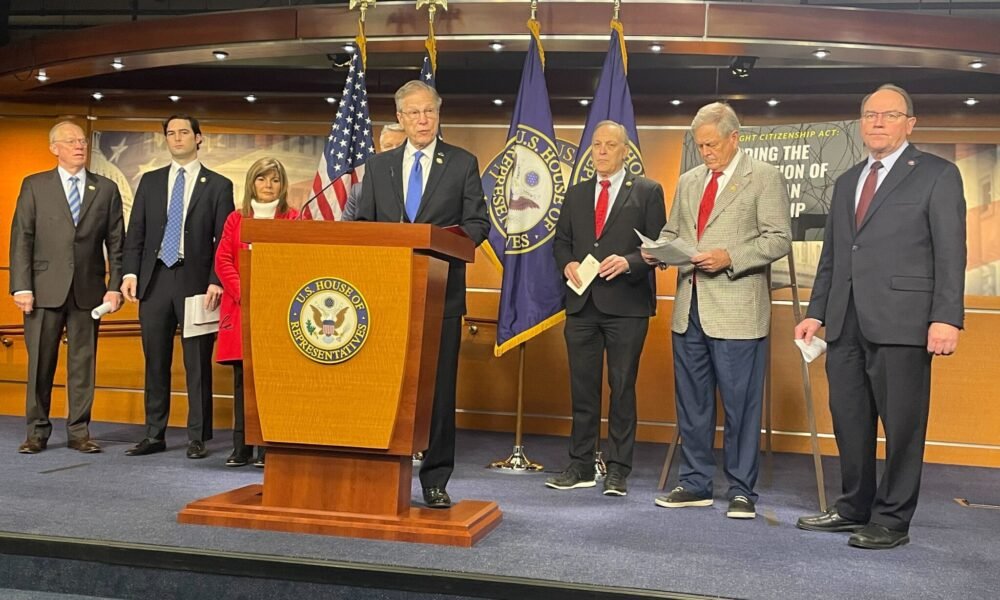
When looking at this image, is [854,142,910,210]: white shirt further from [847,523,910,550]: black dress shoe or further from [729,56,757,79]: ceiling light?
[729,56,757,79]: ceiling light

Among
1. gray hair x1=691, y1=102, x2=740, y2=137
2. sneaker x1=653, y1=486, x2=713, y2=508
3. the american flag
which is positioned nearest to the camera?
gray hair x1=691, y1=102, x2=740, y2=137

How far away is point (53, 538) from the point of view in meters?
3.11

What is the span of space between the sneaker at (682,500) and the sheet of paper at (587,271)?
1014mm

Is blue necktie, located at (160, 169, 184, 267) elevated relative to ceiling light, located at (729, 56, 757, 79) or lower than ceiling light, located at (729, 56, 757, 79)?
lower

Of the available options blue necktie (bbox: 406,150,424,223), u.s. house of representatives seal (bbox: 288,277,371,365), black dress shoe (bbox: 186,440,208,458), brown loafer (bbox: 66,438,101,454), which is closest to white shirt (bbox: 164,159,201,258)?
black dress shoe (bbox: 186,440,208,458)

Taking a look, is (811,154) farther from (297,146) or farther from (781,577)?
(297,146)

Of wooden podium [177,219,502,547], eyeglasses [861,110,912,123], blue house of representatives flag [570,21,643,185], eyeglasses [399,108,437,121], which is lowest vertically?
wooden podium [177,219,502,547]

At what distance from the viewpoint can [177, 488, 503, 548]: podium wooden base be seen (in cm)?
324

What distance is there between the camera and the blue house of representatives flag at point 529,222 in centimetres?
526

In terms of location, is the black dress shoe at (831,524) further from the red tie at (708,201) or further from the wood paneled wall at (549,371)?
the wood paneled wall at (549,371)

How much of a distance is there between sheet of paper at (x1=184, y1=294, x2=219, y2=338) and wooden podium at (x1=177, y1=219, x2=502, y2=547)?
190 cm

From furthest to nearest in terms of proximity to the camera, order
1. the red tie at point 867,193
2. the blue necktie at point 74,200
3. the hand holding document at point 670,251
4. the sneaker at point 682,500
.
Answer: the blue necktie at point 74,200 → the sneaker at point 682,500 → the hand holding document at point 670,251 → the red tie at point 867,193

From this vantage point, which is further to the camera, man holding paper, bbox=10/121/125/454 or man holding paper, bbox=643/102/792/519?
man holding paper, bbox=10/121/125/454

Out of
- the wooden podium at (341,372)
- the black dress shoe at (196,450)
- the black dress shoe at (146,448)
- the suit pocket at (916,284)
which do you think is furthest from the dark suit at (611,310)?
the black dress shoe at (146,448)
